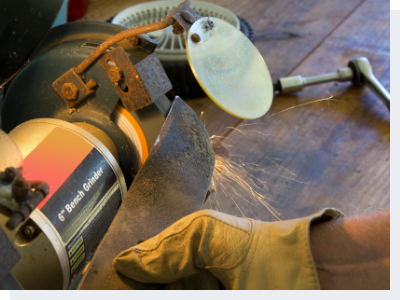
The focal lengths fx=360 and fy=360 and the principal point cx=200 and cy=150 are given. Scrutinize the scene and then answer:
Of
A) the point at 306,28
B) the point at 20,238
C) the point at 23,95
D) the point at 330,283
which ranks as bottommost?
the point at 306,28

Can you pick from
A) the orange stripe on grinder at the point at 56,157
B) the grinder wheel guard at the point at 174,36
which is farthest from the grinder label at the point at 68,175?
the grinder wheel guard at the point at 174,36

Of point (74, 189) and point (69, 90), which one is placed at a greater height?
point (69, 90)

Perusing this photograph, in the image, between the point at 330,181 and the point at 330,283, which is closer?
the point at 330,283

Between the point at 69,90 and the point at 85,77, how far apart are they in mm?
51

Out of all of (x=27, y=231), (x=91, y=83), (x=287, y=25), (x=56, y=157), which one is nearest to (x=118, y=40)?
(x=91, y=83)

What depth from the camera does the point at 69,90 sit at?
2.95 feet

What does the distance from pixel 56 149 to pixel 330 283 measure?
2.08ft

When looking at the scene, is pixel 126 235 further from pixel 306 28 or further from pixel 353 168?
pixel 306 28

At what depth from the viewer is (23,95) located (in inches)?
38.2

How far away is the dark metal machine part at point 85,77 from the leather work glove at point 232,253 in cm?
31

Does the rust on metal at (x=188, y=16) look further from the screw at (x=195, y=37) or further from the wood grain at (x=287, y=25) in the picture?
the wood grain at (x=287, y=25)

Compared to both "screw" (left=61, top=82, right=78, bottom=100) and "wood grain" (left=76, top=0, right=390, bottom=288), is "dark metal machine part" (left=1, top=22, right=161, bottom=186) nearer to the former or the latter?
"screw" (left=61, top=82, right=78, bottom=100)

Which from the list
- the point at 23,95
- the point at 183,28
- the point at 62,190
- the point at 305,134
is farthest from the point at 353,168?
the point at 23,95

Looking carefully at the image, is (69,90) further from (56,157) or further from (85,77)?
(56,157)
